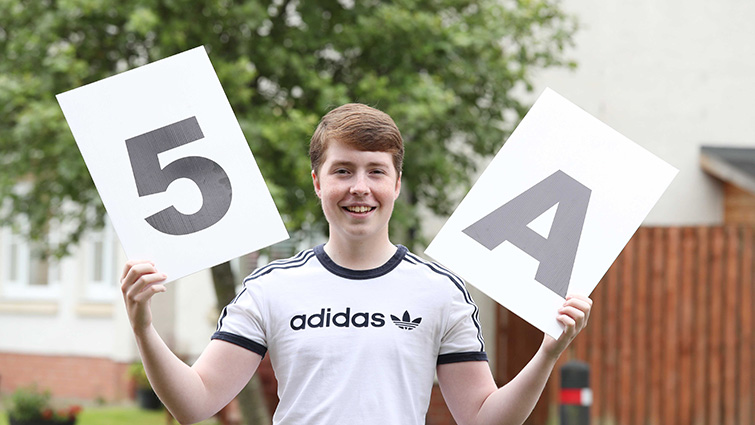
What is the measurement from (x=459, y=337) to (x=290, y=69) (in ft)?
19.3

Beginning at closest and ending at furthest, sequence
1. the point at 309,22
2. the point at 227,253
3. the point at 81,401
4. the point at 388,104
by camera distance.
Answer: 1. the point at 227,253
2. the point at 388,104
3. the point at 309,22
4. the point at 81,401

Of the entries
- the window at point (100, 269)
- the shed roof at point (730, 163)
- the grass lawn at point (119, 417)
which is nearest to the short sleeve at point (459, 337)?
the shed roof at point (730, 163)

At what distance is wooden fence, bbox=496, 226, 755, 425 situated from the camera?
9570 mm

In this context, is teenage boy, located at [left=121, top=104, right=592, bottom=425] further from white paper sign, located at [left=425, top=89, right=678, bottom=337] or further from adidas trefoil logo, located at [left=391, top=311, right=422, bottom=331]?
white paper sign, located at [left=425, top=89, right=678, bottom=337]

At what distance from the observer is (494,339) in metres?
11.3

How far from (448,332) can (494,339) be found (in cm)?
877

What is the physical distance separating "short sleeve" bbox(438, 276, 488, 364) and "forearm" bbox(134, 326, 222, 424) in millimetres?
593

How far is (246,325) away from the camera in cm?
265

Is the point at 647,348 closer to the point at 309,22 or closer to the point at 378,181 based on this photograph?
the point at 309,22

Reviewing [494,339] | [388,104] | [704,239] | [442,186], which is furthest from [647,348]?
[388,104]

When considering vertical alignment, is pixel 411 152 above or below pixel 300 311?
below

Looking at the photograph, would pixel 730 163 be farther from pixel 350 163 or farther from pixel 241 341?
pixel 241 341

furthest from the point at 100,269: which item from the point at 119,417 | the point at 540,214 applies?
the point at 540,214

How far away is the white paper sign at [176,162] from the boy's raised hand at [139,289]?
23 centimetres
